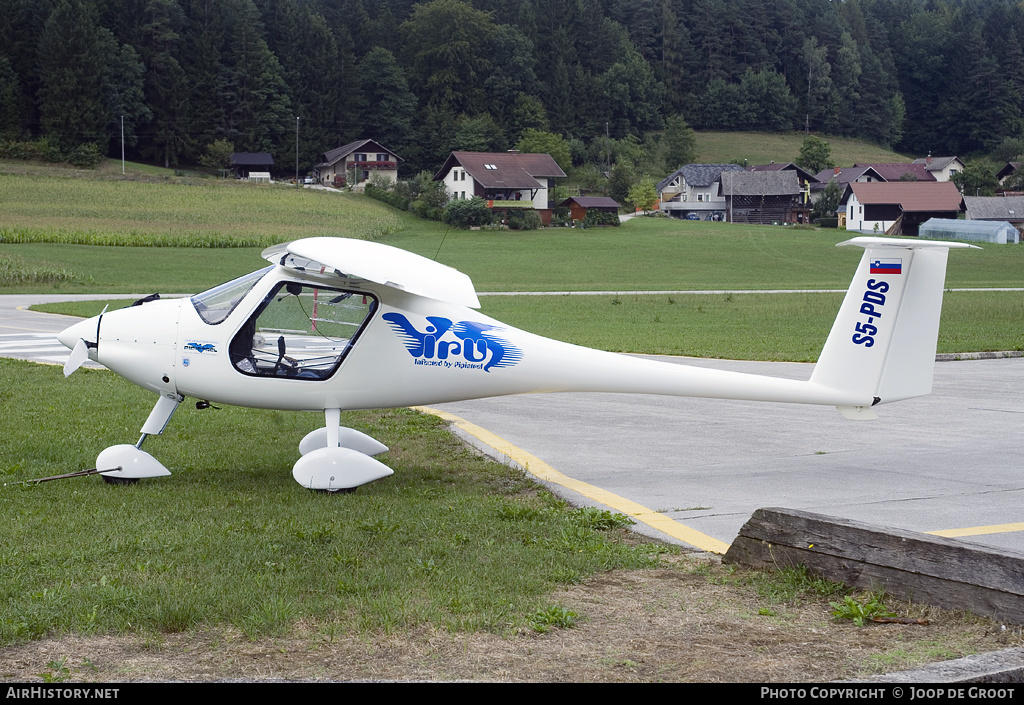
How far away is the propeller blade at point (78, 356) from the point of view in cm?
904

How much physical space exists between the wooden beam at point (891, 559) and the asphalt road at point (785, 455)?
1024 mm

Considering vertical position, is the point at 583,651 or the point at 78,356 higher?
the point at 78,356

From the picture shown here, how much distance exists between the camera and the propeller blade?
9.04 meters

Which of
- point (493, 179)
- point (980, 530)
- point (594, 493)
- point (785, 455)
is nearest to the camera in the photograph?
point (980, 530)

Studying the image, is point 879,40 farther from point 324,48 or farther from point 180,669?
point 180,669

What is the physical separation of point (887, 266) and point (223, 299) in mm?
6062

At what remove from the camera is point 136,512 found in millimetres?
7586

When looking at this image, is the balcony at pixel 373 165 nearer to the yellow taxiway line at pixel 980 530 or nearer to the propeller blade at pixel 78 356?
the propeller blade at pixel 78 356

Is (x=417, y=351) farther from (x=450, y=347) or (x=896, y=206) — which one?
(x=896, y=206)

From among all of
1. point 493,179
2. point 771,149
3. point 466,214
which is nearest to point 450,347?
point 466,214

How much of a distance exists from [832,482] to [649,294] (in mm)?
28515

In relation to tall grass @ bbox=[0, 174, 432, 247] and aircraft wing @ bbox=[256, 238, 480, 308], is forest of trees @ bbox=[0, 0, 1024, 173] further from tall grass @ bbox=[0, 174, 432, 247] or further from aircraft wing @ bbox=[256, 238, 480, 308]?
aircraft wing @ bbox=[256, 238, 480, 308]

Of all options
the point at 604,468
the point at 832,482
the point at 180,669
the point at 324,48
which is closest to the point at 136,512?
the point at 180,669

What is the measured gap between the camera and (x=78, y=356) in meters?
9.14
